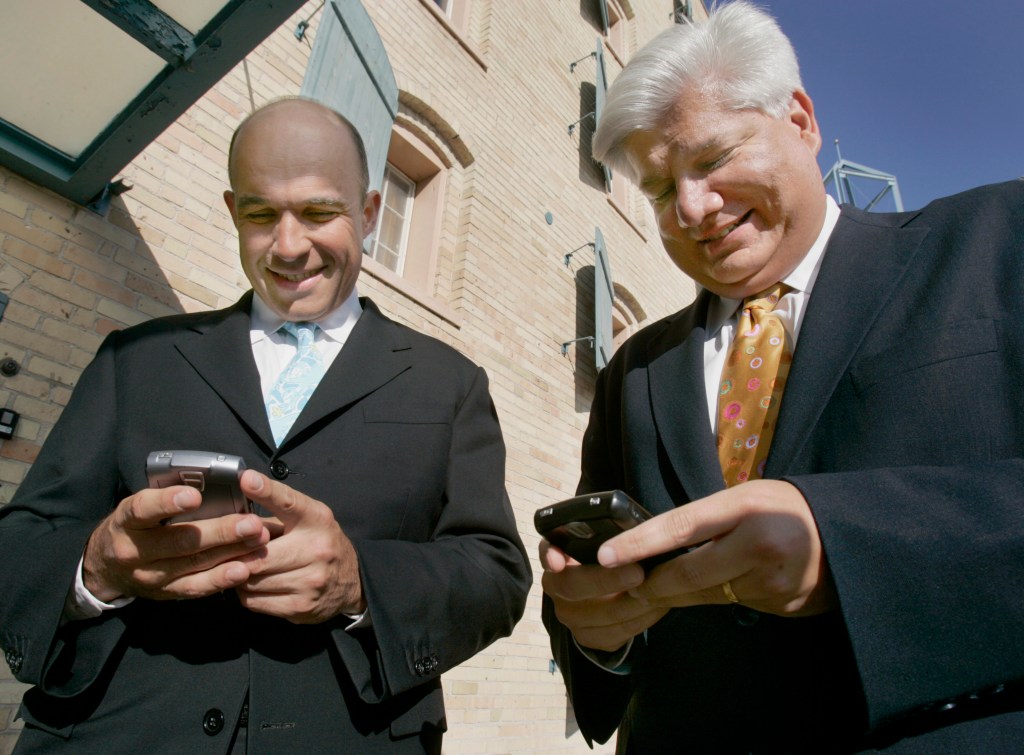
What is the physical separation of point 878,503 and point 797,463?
0.26m

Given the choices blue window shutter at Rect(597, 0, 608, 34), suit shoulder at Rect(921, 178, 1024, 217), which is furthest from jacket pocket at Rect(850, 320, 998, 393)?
blue window shutter at Rect(597, 0, 608, 34)

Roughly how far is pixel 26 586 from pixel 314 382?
2.50ft

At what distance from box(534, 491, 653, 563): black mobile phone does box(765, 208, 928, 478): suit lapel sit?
1.13 feet

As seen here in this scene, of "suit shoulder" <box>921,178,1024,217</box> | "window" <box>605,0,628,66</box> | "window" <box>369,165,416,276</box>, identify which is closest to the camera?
"suit shoulder" <box>921,178,1024,217</box>

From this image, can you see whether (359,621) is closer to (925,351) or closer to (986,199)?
(925,351)

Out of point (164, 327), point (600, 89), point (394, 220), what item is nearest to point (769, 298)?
point (164, 327)

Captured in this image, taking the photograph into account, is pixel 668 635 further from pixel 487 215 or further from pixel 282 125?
pixel 487 215

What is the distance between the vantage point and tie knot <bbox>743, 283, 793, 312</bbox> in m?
1.55

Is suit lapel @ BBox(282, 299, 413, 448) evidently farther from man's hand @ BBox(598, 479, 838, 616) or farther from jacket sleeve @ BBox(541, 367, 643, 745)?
man's hand @ BBox(598, 479, 838, 616)

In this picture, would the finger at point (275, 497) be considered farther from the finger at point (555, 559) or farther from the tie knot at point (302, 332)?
the tie knot at point (302, 332)

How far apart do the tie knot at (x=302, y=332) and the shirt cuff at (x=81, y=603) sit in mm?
772

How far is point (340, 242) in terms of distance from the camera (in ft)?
6.34

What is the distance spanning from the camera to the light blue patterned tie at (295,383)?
1670mm

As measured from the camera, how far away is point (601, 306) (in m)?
7.27
